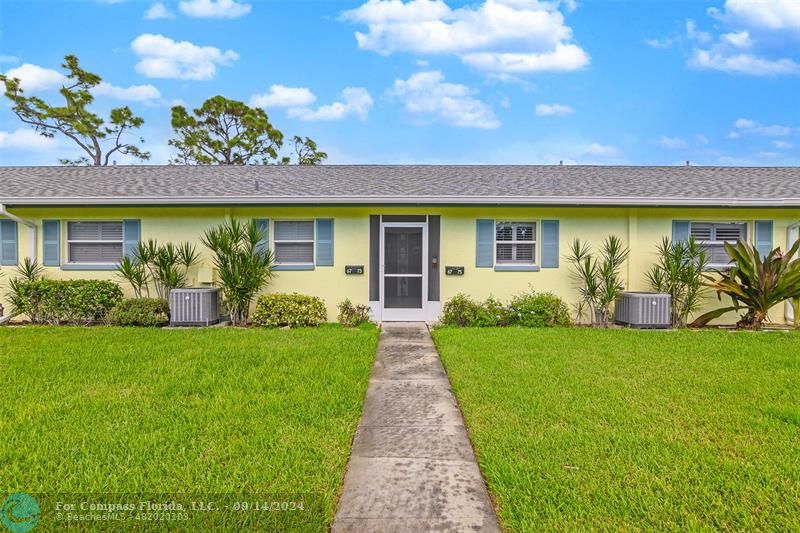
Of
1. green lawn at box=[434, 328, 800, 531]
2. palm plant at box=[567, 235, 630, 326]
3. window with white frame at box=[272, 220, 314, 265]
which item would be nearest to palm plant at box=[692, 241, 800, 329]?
palm plant at box=[567, 235, 630, 326]

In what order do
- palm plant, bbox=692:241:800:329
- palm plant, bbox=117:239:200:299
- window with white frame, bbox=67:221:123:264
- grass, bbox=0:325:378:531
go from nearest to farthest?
1. grass, bbox=0:325:378:531
2. palm plant, bbox=692:241:800:329
3. palm plant, bbox=117:239:200:299
4. window with white frame, bbox=67:221:123:264

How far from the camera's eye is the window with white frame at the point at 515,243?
9.41 m

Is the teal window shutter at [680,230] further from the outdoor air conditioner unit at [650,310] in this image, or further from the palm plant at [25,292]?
the palm plant at [25,292]

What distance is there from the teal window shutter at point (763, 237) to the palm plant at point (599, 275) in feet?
9.26

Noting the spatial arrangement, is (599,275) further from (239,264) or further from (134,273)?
(134,273)

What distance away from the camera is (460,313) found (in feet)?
29.2

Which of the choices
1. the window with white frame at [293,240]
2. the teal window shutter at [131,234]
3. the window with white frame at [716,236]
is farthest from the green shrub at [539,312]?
the teal window shutter at [131,234]

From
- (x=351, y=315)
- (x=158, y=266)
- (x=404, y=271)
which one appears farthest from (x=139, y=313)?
(x=404, y=271)

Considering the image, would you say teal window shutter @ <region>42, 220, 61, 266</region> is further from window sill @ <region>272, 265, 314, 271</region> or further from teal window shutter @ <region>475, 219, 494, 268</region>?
teal window shutter @ <region>475, 219, 494, 268</region>

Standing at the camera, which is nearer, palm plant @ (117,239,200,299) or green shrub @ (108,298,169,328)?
green shrub @ (108,298,169,328)

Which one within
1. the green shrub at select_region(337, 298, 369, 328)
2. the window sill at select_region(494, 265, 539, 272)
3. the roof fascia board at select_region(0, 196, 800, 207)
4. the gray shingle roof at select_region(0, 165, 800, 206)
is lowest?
the green shrub at select_region(337, 298, 369, 328)

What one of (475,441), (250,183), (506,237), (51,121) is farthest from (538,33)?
(51,121)

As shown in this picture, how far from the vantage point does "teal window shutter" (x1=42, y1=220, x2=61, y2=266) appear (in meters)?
9.35

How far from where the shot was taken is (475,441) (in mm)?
3447
